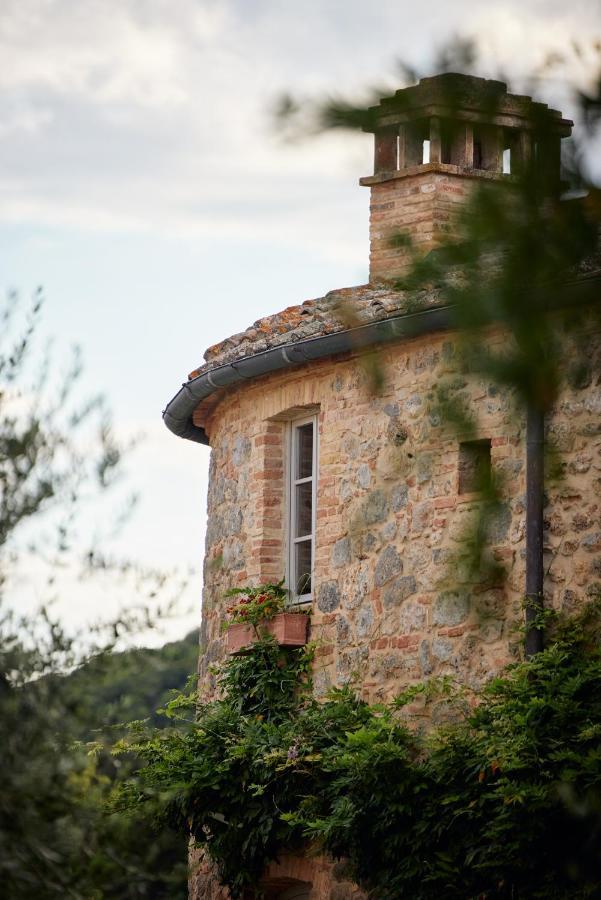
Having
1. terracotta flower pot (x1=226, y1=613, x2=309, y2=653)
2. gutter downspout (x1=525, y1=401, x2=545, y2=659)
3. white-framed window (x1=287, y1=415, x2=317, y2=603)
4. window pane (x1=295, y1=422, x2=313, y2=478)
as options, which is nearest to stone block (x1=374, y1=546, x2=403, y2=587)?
terracotta flower pot (x1=226, y1=613, x2=309, y2=653)

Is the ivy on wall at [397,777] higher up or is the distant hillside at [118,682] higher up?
the distant hillside at [118,682]

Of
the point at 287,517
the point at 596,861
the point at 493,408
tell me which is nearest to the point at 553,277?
the point at 596,861

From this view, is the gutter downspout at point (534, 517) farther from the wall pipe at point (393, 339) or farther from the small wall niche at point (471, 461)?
the small wall niche at point (471, 461)

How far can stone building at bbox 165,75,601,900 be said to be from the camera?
358 inches

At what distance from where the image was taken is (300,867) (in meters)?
10.2

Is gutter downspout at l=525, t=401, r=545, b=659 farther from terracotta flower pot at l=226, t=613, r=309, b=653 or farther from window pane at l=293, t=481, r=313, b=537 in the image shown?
window pane at l=293, t=481, r=313, b=537

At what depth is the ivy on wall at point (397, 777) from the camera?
26.5ft

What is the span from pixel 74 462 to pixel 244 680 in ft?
15.8

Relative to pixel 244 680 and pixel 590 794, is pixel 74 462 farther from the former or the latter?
pixel 244 680

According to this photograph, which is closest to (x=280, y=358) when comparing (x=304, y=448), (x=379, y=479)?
(x=304, y=448)

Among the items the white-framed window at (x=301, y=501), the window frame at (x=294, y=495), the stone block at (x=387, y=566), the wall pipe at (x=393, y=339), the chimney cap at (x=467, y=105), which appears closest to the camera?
the chimney cap at (x=467, y=105)

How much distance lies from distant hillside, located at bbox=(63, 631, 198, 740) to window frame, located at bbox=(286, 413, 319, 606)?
465 centimetres

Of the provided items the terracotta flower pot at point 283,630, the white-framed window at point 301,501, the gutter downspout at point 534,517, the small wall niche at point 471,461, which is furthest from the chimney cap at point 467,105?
the white-framed window at point 301,501

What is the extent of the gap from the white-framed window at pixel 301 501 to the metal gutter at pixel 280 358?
1.80 ft
